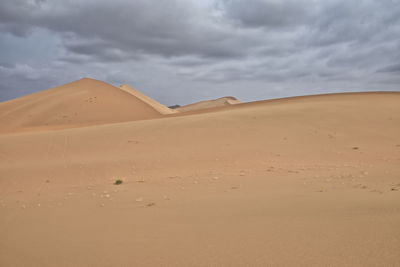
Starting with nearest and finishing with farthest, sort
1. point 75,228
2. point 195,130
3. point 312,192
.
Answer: point 75,228 → point 312,192 → point 195,130

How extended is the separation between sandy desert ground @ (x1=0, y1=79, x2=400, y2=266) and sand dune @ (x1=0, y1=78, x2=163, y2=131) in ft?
41.6

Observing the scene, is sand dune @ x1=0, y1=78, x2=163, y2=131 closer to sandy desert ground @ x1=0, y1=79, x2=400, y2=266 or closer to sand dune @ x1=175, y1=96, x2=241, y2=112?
sandy desert ground @ x1=0, y1=79, x2=400, y2=266

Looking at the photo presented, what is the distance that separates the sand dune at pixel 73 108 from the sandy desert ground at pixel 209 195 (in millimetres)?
12682

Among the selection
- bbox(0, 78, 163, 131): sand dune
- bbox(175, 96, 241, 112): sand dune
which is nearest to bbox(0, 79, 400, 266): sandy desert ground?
bbox(0, 78, 163, 131): sand dune

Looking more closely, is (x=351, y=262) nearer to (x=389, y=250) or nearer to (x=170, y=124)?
(x=389, y=250)

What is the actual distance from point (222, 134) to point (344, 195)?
A: 1044cm

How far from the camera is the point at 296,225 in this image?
3.89m

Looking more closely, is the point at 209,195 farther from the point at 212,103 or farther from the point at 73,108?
the point at 212,103

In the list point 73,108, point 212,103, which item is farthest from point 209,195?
point 212,103

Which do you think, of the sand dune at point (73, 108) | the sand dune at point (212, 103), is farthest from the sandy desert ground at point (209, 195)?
the sand dune at point (212, 103)

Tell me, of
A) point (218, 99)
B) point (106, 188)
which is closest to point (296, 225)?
point (106, 188)

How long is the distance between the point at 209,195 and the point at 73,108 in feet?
94.8

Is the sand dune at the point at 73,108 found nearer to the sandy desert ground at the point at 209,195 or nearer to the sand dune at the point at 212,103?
the sandy desert ground at the point at 209,195

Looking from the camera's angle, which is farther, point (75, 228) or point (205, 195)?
point (205, 195)
